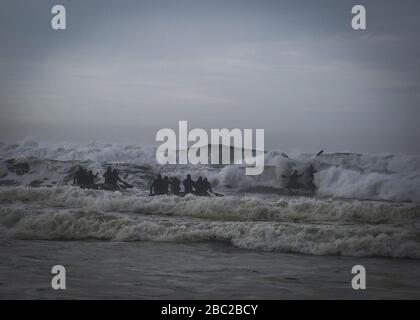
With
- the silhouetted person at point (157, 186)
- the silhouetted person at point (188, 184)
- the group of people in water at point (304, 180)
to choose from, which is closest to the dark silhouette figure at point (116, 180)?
the silhouetted person at point (157, 186)

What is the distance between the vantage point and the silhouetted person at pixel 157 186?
628 centimetres

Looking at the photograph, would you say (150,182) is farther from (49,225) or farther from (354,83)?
(354,83)

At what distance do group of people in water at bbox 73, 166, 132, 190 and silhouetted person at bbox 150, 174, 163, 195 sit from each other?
237 millimetres

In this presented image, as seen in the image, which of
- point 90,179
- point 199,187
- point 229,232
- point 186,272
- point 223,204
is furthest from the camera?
point 90,179

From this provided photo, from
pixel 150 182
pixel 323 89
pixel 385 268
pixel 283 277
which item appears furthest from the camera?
pixel 150 182

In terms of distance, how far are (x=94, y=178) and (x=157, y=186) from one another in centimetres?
66

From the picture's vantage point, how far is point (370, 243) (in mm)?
5543

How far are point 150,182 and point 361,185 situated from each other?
2.11 m

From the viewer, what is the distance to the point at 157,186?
6.31m

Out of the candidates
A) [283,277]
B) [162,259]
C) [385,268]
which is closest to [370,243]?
[385,268]

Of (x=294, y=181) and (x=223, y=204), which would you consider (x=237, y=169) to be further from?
(x=294, y=181)

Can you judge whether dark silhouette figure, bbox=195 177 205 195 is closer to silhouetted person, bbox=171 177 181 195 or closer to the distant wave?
the distant wave

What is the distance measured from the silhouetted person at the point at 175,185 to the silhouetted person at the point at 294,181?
110 centimetres

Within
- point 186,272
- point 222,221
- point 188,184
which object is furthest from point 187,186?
point 186,272
